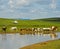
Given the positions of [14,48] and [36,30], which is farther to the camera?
[36,30]

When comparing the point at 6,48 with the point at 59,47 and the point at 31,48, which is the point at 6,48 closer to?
the point at 31,48

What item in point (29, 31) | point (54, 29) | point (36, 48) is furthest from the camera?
point (54, 29)

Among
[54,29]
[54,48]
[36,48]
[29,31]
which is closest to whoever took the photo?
[54,48]

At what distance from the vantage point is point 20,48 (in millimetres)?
29438

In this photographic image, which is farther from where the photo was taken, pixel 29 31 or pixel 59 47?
pixel 29 31

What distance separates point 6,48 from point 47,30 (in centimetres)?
3936

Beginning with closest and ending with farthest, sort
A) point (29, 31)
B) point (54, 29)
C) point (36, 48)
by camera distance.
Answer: point (36, 48), point (29, 31), point (54, 29)

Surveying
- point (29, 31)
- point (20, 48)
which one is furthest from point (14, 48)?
point (29, 31)

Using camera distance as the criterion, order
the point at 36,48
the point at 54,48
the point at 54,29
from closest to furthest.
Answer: the point at 54,48, the point at 36,48, the point at 54,29

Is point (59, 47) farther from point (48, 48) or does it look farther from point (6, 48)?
point (6, 48)

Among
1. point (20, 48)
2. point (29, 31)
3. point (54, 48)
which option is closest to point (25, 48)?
point (20, 48)

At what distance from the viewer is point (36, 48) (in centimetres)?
2895

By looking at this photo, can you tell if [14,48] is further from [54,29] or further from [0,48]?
[54,29]

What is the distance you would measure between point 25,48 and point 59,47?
191 inches
